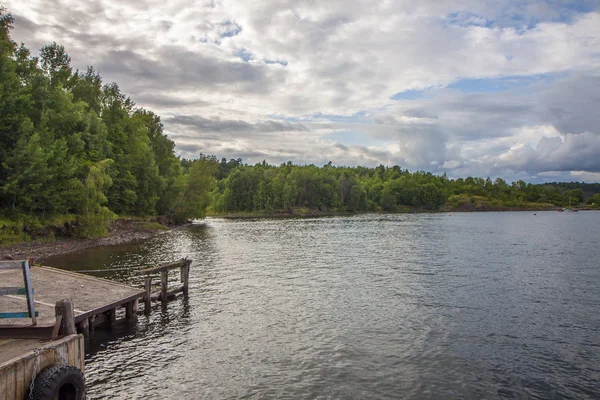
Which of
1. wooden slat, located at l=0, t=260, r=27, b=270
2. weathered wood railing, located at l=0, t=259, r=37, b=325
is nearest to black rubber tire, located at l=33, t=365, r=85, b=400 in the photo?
weathered wood railing, located at l=0, t=259, r=37, b=325

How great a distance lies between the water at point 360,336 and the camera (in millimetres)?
14711

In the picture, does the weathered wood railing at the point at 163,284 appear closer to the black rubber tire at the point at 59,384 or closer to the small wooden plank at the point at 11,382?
the black rubber tire at the point at 59,384

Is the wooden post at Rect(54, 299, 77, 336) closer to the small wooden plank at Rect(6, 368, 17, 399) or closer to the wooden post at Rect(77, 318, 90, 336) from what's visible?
the small wooden plank at Rect(6, 368, 17, 399)

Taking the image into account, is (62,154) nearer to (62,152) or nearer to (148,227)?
(62,152)

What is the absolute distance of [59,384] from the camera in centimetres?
1113

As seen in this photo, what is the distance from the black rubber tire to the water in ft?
5.93

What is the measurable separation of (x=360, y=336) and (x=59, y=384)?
42.5 ft

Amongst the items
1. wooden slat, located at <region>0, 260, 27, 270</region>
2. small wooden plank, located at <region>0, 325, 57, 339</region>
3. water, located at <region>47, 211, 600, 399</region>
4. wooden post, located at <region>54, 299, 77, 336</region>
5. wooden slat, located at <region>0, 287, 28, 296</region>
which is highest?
wooden slat, located at <region>0, 260, 27, 270</region>

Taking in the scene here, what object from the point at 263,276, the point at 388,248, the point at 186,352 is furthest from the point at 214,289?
the point at 388,248

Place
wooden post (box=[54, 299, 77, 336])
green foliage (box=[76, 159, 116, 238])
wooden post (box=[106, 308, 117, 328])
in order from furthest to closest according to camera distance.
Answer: green foliage (box=[76, 159, 116, 238]), wooden post (box=[106, 308, 117, 328]), wooden post (box=[54, 299, 77, 336])

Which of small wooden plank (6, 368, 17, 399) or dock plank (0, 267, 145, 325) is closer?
small wooden plank (6, 368, 17, 399)

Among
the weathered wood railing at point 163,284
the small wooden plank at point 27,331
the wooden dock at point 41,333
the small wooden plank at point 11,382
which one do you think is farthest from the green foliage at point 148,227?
the small wooden plank at point 11,382

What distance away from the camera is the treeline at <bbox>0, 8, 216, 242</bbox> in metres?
49.3

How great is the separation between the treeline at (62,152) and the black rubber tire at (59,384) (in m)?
41.5
